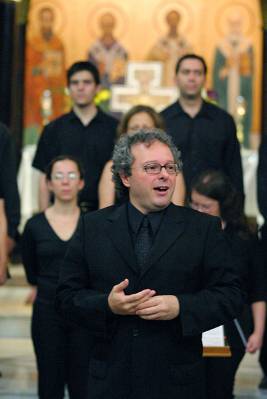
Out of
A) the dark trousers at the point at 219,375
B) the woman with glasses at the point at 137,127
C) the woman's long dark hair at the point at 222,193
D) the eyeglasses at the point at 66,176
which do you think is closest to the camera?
the dark trousers at the point at 219,375

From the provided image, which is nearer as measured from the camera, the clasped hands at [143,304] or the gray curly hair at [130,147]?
the clasped hands at [143,304]

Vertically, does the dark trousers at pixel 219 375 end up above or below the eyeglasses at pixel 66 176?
below

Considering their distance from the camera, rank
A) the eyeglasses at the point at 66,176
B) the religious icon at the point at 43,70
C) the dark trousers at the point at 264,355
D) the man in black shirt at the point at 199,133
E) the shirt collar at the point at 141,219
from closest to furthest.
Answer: the shirt collar at the point at 141,219, the eyeglasses at the point at 66,176, the man in black shirt at the point at 199,133, the dark trousers at the point at 264,355, the religious icon at the point at 43,70

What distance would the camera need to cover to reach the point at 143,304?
411 centimetres

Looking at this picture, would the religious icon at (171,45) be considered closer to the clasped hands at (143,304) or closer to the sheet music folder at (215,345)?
the sheet music folder at (215,345)

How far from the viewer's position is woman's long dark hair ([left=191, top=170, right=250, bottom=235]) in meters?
6.05

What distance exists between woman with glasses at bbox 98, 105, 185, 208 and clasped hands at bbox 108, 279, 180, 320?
269 centimetres

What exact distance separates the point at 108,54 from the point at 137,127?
486 inches

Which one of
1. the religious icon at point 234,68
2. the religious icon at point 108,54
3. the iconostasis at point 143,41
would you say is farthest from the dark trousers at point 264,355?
the religious icon at point 108,54

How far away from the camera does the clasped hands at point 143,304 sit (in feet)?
13.4

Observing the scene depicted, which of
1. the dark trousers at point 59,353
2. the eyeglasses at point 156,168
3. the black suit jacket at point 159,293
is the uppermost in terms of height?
the eyeglasses at point 156,168

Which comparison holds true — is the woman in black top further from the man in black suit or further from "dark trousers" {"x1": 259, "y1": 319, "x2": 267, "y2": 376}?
"dark trousers" {"x1": 259, "y1": 319, "x2": 267, "y2": 376}

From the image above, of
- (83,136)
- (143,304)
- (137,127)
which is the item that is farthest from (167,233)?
(83,136)

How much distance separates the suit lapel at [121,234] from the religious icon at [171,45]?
48.0 ft
